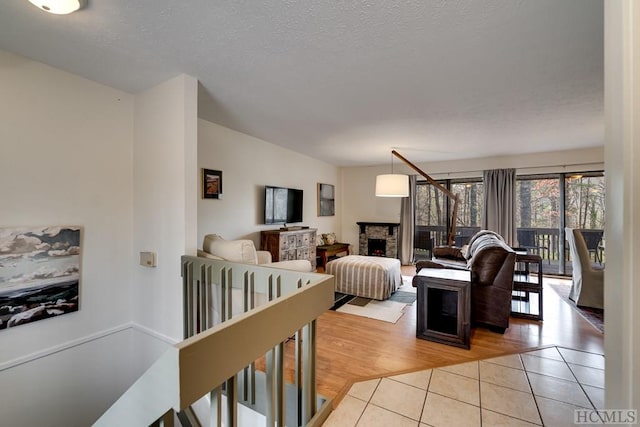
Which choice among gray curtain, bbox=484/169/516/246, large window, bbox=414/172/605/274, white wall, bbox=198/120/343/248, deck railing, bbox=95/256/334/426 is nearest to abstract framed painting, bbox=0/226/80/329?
deck railing, bbox=95/256/334/426

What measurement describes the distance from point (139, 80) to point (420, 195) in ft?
18.6

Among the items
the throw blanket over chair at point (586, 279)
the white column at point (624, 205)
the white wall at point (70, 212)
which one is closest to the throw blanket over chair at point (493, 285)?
the throw blanket over chair at point (586, 279)

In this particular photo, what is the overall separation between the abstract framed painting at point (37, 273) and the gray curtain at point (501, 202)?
20.6 feet

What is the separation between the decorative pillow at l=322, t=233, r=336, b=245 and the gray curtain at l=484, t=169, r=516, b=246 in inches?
128

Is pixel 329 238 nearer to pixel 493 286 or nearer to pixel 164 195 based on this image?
pixel 493 286

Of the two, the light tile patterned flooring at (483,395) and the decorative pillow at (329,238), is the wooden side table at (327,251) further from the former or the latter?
the light tile patterned flooring at (483,395)

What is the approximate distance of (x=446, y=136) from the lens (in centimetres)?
392

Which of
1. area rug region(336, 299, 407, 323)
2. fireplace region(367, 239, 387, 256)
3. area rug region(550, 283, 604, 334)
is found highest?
fireplace region(367, 239, 387, 256)

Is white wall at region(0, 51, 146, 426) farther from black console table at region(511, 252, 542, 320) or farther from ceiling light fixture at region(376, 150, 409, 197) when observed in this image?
black console table at region(511, 252, 542, 320)

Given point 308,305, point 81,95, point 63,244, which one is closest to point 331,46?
point 308,305

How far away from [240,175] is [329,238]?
2.88 m

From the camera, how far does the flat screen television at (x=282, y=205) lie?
4449 mm

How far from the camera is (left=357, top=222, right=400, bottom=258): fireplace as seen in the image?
631 centimetres

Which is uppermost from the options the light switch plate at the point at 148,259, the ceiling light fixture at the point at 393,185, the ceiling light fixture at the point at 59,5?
the ceiling light fixture at the point at 59,5
